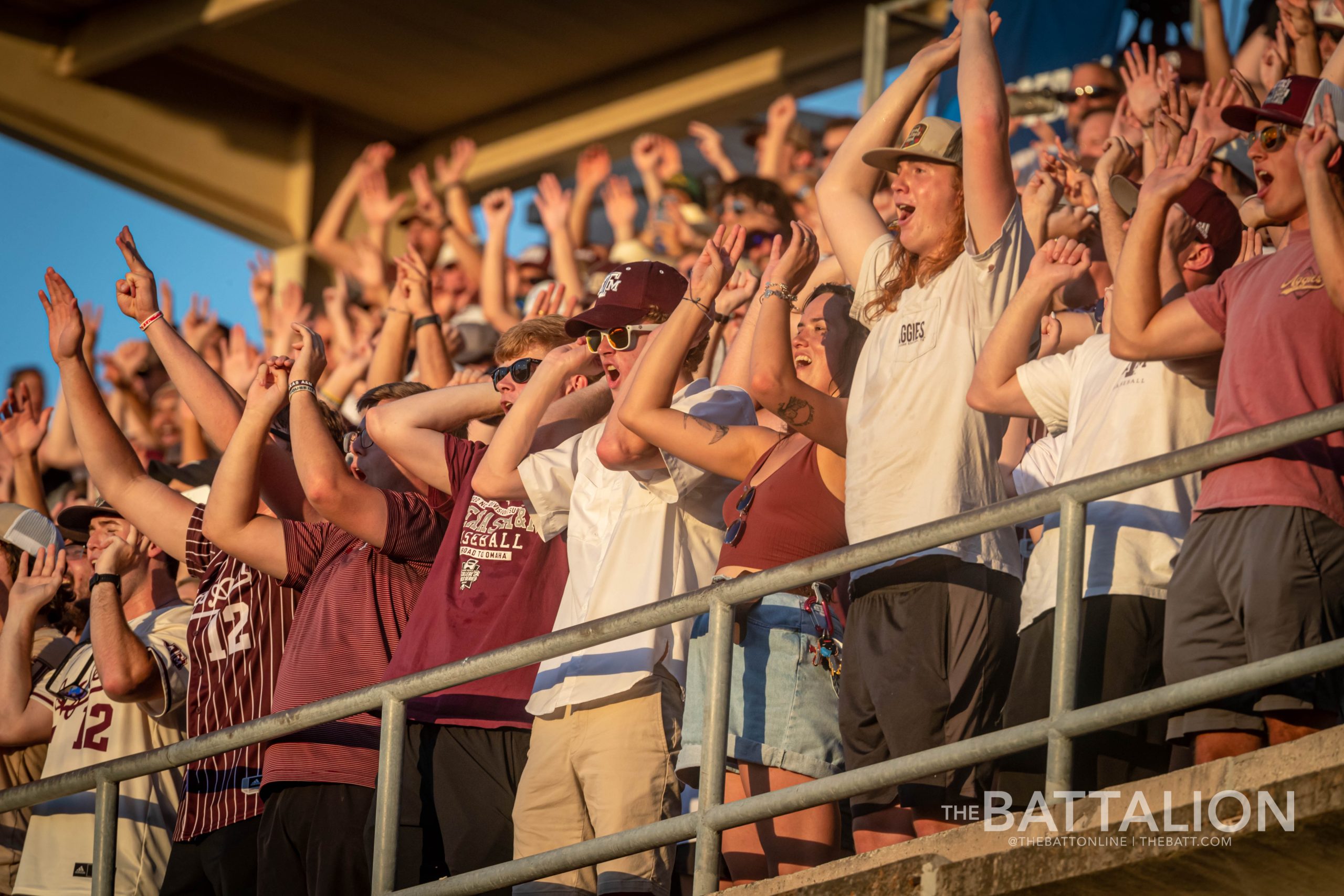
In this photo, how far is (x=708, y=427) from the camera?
14.9ft

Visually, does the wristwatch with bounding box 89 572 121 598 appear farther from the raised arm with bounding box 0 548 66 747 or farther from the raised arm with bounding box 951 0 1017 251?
the raised arm with bounding box 951 0 1017 251

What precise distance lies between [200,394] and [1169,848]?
3.65 m

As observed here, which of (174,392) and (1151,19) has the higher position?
(1151,19)

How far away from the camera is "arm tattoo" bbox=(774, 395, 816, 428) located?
438 centimetres

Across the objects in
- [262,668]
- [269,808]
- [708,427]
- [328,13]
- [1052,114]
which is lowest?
[269,808]

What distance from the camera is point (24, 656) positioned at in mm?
6039

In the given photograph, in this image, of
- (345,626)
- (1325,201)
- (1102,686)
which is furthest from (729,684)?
(345,626)

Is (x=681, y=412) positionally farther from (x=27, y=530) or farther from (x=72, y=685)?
(x=27, y=530)

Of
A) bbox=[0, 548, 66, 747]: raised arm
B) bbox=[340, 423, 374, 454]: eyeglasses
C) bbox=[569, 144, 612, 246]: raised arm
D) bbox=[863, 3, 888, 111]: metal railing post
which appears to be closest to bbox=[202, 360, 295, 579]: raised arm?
bbox=[340, 423, 374, 454]: eyeglasses

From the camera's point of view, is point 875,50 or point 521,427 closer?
point 521,427

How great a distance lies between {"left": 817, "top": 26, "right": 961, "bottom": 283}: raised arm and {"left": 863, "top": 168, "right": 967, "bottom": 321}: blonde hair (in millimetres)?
185

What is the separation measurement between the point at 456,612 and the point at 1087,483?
205cm

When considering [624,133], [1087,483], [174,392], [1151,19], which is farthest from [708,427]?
[624,133]

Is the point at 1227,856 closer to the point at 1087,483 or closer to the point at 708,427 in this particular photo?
the point at 1087,483
